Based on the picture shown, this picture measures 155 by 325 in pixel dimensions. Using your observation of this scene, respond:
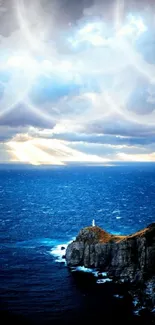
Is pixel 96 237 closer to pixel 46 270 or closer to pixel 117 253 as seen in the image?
pixel 117 253

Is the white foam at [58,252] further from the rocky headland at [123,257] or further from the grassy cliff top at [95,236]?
the grassy cliff top at [95,236]

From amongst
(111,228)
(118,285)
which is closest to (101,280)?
(118,285)

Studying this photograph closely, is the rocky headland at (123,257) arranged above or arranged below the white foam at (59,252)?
above

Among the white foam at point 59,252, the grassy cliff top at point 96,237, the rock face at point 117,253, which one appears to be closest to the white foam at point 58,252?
the white foam at point 59,252

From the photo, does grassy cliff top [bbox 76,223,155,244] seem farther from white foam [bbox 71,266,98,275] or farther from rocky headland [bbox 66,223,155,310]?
white foam [bbox 71,266,98,275]

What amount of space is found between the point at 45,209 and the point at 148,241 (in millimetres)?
115661

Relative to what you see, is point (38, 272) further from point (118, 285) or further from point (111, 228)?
point (111, 228)

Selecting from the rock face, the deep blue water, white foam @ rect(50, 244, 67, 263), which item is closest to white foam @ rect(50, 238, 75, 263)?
white foam @ rect(50, 244, 67, 263)

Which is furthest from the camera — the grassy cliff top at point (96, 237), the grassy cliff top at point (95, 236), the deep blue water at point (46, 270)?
the grassy cliff top at point (95, 236)

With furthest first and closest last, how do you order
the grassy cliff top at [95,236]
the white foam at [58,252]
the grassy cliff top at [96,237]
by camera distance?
1. the white foam at [58,252]
2. the grassy cliff top at [95,236]
3. the grassy cliff top at [96,237]

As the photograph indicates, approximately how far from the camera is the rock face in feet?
270

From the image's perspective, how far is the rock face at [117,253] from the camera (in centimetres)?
8225

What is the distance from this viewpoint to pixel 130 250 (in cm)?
8731

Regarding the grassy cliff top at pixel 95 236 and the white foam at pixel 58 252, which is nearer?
the grassy cliff top at pixel 95 236
